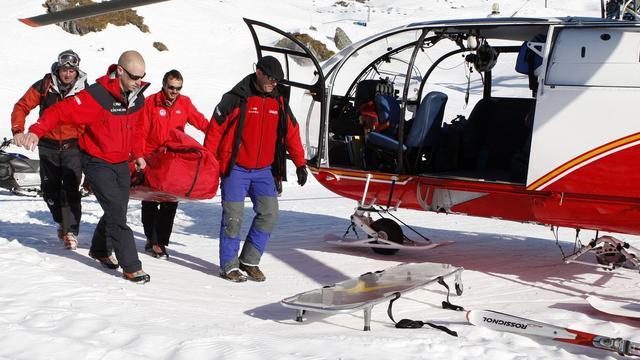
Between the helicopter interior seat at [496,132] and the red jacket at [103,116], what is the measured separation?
11.5 ft

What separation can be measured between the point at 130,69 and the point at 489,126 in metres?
3.90

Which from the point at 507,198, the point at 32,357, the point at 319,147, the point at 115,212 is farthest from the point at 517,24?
the point at 32,357

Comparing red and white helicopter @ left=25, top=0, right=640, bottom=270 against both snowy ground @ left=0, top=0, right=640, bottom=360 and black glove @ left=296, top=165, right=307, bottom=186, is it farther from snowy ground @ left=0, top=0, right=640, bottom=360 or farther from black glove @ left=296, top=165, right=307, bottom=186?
black glove @ left=296, top=165, right=307, bottom=186

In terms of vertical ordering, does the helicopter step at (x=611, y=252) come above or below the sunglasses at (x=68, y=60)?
below

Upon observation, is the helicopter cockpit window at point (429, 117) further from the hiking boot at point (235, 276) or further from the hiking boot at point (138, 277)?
the hiking boot at point (138, 277)

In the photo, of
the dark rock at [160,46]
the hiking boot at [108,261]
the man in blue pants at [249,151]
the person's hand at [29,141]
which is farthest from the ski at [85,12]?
the dark rock at [160,46]

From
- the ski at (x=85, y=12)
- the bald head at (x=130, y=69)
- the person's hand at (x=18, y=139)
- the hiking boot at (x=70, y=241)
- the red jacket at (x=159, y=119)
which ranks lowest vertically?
the hiking boot at (x=70, y=241)

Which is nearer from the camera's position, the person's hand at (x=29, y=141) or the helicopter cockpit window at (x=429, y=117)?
the person's hand at (x=29, y=141)

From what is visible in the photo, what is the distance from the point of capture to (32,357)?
467cm

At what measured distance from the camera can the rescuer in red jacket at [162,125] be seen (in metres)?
7.61

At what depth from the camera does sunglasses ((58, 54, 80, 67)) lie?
7625 mm

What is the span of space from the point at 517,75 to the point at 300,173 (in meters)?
2.42

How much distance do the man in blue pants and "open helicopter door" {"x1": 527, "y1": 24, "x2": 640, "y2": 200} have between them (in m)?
2.07

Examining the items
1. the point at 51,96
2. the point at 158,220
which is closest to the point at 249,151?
the point at 158,220
